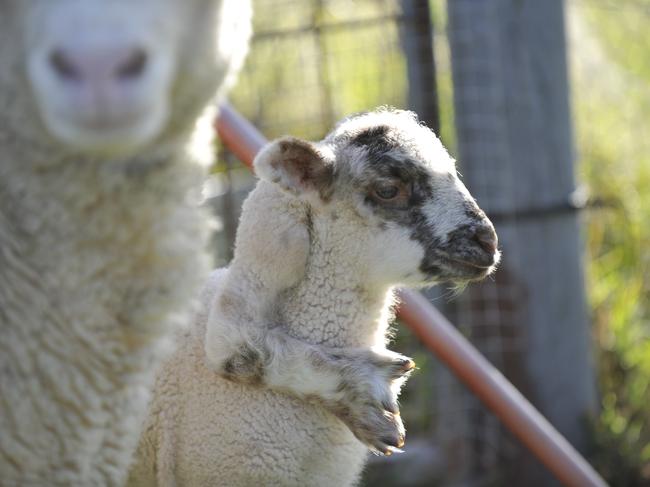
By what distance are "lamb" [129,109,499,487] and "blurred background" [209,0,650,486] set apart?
129 cm

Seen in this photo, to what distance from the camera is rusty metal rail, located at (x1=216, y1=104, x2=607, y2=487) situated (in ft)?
10.0

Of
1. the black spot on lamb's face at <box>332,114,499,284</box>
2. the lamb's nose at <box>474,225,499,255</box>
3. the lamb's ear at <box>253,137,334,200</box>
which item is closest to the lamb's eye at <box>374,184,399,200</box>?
the black spot on lamb's face at <box>332,114,499,284</box>

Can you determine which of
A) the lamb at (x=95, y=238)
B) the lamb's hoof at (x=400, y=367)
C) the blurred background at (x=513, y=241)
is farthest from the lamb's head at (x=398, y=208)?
the blurred background at (x=513, y=241)

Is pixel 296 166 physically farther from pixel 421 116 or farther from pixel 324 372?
pixel 421 116

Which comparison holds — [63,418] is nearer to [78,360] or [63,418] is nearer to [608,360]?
[78,360]

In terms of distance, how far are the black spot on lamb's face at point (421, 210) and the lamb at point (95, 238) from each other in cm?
84

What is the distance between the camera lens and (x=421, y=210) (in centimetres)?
270

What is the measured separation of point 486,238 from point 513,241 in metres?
2.08

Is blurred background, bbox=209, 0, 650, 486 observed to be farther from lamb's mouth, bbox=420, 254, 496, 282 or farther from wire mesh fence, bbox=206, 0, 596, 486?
lamb's mouth, bbox=420, 254, 496, 282

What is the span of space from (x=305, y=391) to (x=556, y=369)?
2532 millimetres

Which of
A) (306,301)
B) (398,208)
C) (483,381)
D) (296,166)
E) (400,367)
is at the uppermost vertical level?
(296,166)

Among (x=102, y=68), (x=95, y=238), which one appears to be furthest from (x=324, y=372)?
(x=102, y=68)

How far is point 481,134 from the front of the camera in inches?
186

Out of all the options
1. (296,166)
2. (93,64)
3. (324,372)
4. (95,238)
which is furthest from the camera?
(296,166)
